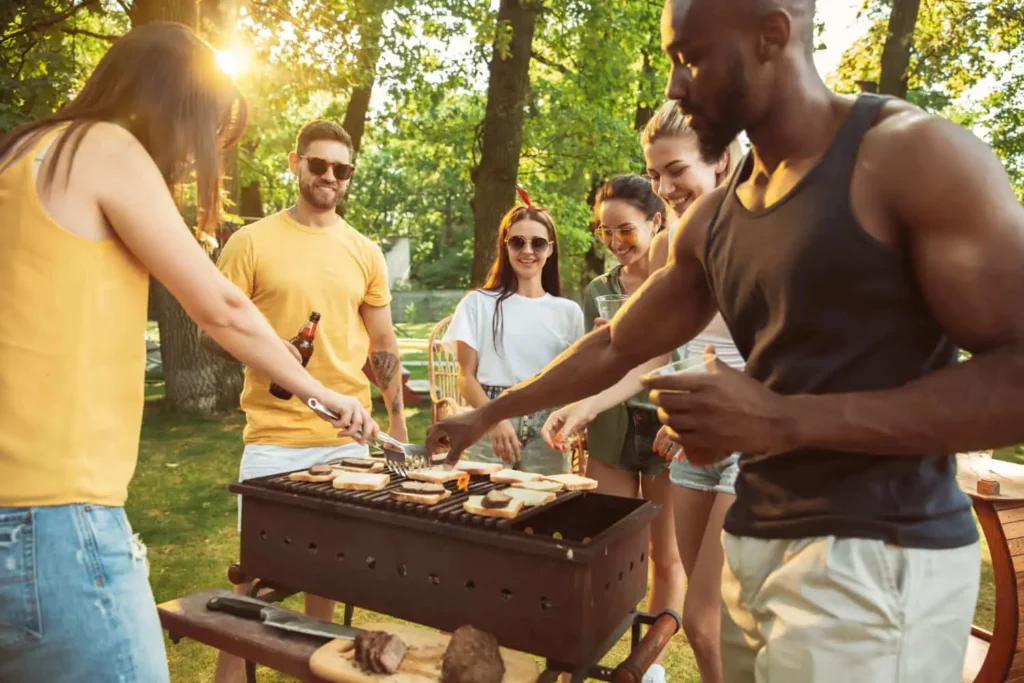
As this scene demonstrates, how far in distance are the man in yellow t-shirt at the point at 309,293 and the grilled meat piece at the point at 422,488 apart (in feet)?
3.54

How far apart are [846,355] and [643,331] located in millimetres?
742

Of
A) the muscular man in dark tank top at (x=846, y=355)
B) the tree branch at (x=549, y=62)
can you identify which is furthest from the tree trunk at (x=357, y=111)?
the muscular man in dark tank top at (x=846, y=355)

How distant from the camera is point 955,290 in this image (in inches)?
50.6

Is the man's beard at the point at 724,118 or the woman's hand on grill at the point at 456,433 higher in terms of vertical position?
Result: the man's beard at the point at 724,118

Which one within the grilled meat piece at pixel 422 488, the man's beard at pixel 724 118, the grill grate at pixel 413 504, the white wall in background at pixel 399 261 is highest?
the white wall in background at pixel 399 261

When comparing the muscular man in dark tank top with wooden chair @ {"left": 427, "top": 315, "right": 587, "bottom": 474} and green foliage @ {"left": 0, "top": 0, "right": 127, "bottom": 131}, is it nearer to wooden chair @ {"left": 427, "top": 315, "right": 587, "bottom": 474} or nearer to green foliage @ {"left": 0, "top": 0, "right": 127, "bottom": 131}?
wooden chair @ {"left": 427, "top": 315, "right": 587, "bottom": 474}

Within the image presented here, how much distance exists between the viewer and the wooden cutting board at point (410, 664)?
2.47 metres

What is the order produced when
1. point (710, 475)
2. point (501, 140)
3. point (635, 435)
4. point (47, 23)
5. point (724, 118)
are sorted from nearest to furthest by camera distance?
point (724, 118), point (710, 475), point (635, 435), point (47, 23), point (501, 140)

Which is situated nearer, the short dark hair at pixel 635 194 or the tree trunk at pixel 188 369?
the short dark hair at pixel 635 194

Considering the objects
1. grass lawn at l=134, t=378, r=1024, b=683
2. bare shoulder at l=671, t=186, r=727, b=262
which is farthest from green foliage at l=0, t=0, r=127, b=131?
bare shoulder at l=671, t=186, r=727, b=262

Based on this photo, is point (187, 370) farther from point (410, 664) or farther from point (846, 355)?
point (846, 355)

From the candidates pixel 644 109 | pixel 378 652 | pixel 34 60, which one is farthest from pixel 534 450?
pixel 644 109

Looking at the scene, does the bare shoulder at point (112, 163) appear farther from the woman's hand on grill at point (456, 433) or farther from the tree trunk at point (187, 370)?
the tree trunk at point (187, 370)

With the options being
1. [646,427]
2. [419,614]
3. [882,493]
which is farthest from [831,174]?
[646,427]
